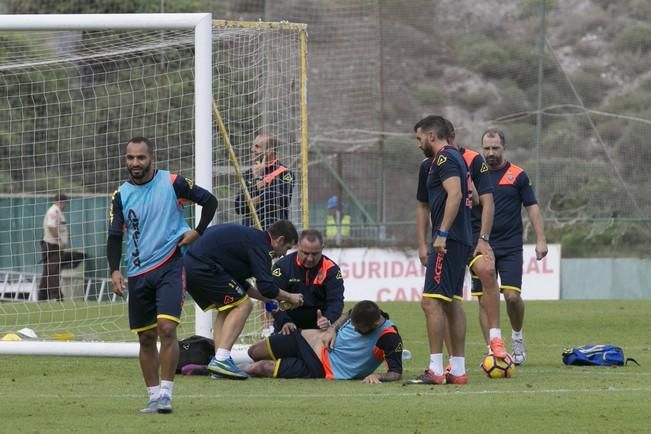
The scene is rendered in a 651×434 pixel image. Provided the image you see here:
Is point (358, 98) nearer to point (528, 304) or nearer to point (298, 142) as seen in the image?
point (528, 304)

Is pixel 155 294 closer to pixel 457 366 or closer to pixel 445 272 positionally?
pixel 445 272

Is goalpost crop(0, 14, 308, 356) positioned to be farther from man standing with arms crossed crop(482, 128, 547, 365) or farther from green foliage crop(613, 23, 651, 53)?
green foliage crop(613, 23, 651, 53)

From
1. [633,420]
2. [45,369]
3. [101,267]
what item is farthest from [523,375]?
[101,267]

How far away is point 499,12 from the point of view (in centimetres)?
3728

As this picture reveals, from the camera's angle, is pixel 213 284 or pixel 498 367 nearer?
pixel 498 367

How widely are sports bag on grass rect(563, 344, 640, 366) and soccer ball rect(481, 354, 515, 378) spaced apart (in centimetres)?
131

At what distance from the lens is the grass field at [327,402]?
26.6 ft

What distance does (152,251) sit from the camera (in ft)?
29.4

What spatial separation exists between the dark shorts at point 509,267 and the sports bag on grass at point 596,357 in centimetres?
80

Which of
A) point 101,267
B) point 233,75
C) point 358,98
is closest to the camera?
point 233,75

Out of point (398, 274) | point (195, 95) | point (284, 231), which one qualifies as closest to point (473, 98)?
point (398, 274)

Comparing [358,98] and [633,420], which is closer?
[633,420]

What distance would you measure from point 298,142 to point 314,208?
472 inches

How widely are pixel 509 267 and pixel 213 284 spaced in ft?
9.87
